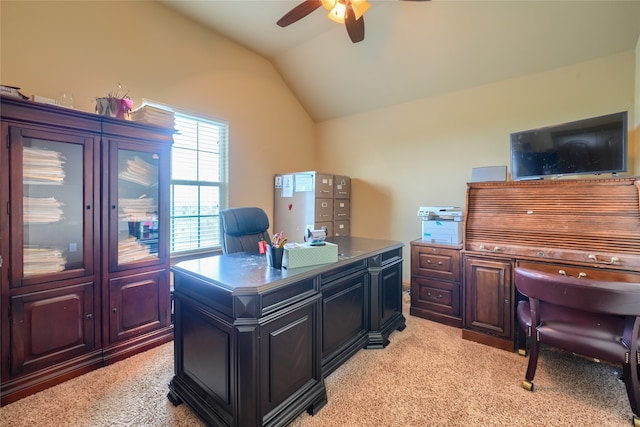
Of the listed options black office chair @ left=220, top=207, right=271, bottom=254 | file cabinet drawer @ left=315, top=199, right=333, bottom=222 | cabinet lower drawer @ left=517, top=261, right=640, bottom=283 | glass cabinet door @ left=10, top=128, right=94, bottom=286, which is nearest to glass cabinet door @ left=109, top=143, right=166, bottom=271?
glass cabinet door @ left=10, top=128, right=94, bottom=286

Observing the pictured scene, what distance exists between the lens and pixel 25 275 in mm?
1833

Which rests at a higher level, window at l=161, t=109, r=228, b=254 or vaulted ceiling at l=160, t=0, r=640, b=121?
vaulted ceiling at l=160, t=0, r=640, b=121

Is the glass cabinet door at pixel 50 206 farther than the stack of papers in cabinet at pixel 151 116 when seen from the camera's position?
No

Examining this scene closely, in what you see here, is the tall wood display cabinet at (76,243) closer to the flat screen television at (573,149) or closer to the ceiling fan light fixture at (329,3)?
the ceiling fan light fixture at (329,3)

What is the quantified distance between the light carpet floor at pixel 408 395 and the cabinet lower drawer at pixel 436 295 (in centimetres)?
53

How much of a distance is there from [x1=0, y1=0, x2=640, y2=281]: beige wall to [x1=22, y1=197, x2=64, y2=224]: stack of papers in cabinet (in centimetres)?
98

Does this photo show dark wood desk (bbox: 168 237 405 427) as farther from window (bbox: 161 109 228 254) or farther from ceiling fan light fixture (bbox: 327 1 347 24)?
ceiling fan light fixture (bbox: 327 1 347 24)

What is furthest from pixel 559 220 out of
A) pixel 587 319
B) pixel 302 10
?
pixel 302 10

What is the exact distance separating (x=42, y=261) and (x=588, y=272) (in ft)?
12.8

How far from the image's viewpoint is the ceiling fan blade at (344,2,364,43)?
2.13m

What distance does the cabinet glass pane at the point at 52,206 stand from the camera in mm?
1880

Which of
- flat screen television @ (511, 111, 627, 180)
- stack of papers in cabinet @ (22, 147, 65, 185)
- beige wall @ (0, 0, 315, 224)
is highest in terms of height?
beige wall @ (0, 0, 315, 224)

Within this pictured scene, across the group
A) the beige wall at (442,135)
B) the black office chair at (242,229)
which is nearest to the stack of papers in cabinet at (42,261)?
the black office chair at (242,229)

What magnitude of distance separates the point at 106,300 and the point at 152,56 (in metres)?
2.43
